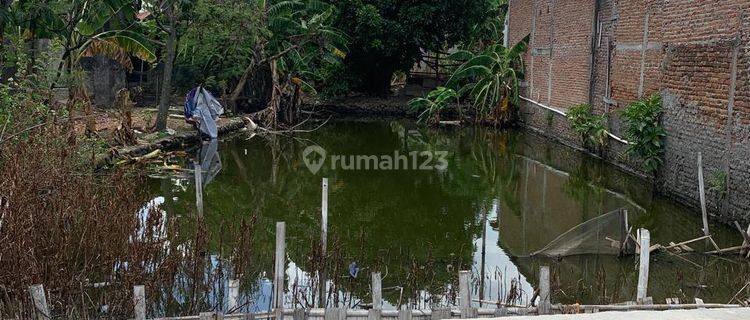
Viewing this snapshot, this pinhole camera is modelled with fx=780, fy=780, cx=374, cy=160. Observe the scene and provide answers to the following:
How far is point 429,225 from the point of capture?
34.2 ft

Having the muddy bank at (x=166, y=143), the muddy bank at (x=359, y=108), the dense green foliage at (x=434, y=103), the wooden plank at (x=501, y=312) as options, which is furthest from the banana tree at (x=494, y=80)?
the wooden plank at (x=501, y=312)

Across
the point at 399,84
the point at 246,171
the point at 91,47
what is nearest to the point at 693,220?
the point at 246,171

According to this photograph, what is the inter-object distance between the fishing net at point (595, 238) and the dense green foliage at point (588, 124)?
7653 millimetres

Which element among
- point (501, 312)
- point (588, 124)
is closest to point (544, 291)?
point (501, 312)

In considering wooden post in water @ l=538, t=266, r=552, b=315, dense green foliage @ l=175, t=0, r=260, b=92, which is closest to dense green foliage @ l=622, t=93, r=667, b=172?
wooden post in water @ l=538, t=266, r=552, b=315

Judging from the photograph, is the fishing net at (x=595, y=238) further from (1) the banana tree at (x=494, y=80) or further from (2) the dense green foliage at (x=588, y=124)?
(1) the banana tree at (x=494, y=80)

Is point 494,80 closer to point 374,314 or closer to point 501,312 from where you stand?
point 501,312

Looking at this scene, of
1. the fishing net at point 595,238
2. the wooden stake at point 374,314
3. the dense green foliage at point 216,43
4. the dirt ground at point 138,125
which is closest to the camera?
the wooden stake at point 374,314

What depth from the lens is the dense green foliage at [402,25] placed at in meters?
24.3

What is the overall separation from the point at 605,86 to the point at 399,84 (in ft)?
50.7

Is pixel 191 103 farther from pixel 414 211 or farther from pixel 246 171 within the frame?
pixel 414 211

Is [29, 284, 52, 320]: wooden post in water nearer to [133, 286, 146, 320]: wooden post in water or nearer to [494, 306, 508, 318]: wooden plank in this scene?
[133, 286, 146, 320]: wooden post in water

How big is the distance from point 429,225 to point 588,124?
7253mm

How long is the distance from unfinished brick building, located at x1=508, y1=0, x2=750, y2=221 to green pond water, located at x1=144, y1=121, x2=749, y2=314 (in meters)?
0.55
